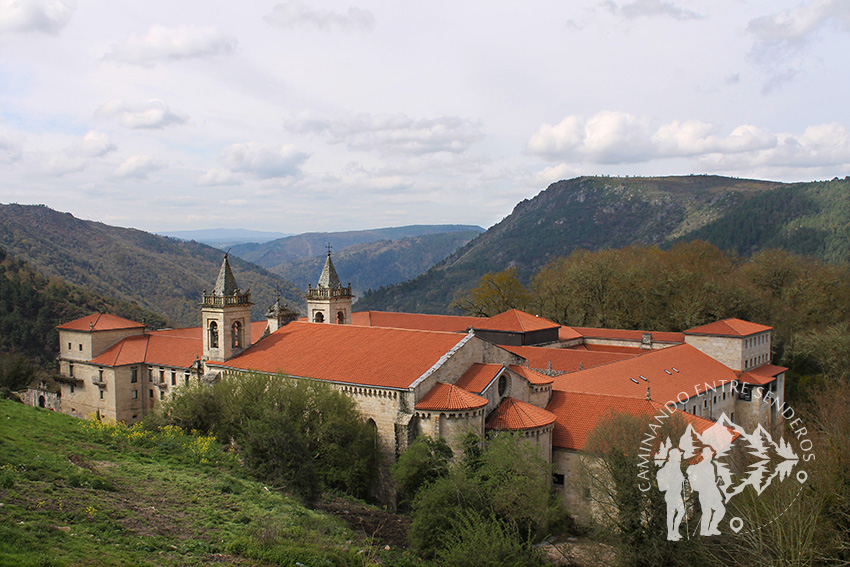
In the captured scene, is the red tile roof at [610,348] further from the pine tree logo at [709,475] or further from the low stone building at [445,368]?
the pine tree logo at [709,475]

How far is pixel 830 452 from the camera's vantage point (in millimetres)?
19938

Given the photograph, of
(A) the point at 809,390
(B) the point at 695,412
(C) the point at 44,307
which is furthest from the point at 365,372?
(C) the point at 44,307

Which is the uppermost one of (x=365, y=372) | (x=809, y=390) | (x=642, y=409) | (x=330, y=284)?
(x=330, y=284)

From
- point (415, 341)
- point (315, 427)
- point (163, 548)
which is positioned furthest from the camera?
point (415, 341)

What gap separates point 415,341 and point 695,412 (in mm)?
17864

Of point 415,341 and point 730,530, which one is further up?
point 415,341

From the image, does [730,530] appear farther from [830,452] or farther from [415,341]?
[415,341]

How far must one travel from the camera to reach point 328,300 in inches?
1895

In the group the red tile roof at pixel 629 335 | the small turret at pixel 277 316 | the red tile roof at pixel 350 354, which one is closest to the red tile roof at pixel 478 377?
the red tile roof at pixel 350 354

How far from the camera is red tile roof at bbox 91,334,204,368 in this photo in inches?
1752

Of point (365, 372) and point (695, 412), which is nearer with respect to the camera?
point (365, 372)

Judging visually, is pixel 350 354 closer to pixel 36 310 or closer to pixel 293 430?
pixel 293 430

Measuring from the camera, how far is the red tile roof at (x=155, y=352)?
44500 millimetres

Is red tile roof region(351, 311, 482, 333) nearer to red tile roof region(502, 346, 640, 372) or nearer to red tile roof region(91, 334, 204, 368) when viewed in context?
red tile roof region(502, 346, 640, 372)
